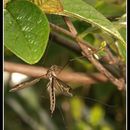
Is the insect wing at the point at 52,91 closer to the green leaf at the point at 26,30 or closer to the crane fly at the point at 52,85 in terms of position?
the crane fly at the point at 52,85

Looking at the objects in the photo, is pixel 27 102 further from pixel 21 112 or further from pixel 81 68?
pixel 81 68

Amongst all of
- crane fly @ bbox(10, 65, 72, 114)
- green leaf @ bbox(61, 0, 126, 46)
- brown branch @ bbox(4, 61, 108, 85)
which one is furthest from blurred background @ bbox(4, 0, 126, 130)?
green leaf @ bbox(61, 0, 126, 46)

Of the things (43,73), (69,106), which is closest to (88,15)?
(43,73)

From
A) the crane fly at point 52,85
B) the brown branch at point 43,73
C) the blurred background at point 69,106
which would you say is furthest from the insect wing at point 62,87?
the blurred background at point 69,106

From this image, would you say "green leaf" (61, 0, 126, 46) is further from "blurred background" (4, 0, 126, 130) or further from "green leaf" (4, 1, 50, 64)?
"blurred background" (4, 0, 126, 130)

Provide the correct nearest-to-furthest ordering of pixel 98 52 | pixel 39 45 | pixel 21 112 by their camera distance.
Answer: pixel 39 45 → pixel 98 52 → pixel 21 112

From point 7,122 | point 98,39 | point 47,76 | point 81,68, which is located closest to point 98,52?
point 47,76
